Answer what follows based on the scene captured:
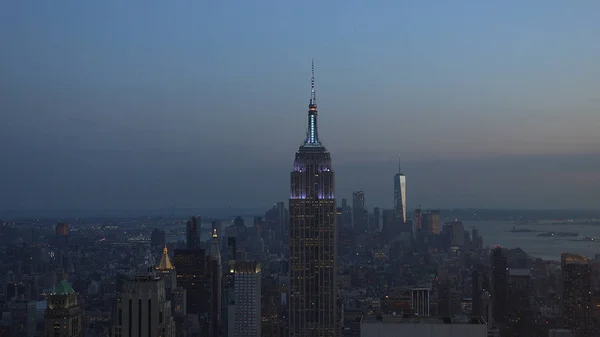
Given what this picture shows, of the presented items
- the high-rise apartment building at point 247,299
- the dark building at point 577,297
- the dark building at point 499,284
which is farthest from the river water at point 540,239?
the high-rise apartment building at point 247,299

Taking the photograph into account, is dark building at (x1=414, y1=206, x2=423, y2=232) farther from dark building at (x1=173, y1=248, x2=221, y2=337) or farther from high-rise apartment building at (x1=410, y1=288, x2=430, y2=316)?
dark building at (x1=173, y1=248, x2=221, y2=337)

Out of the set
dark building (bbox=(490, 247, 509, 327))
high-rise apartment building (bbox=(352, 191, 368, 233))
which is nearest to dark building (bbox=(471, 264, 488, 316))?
dark building (bbox=(490, 247, 509, 327))

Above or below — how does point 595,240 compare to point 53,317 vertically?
above

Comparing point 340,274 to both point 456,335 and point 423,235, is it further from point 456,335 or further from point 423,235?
point 456,335

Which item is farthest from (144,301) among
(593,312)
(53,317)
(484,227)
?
(593,312)

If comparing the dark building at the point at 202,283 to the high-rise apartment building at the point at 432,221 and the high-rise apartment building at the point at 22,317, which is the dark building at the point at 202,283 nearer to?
the high-rise apartment building at the point at 22,317

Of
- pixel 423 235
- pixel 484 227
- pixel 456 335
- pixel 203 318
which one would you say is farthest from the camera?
pixel 423 235
